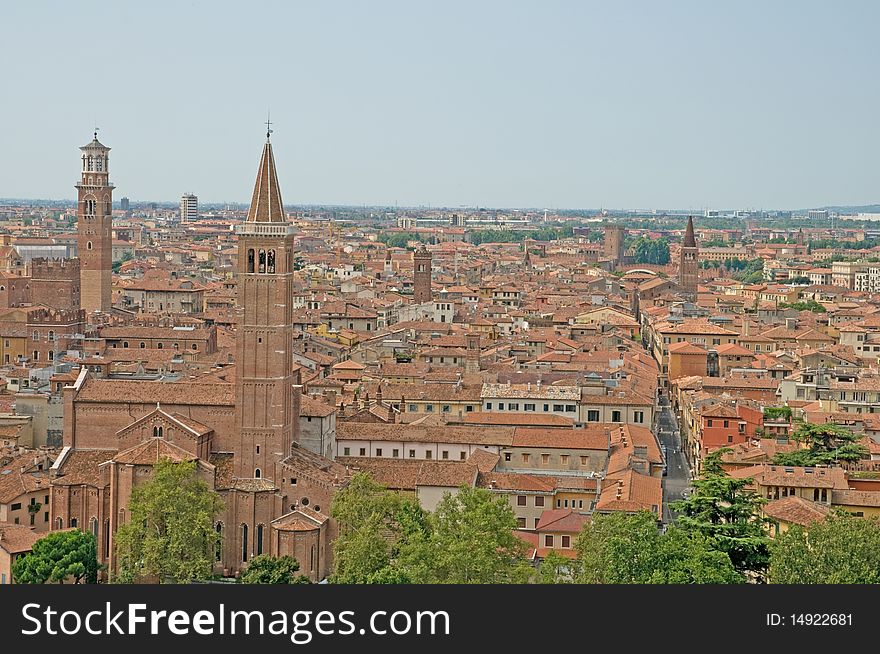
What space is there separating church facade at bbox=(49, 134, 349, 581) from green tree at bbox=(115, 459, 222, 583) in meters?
0.70

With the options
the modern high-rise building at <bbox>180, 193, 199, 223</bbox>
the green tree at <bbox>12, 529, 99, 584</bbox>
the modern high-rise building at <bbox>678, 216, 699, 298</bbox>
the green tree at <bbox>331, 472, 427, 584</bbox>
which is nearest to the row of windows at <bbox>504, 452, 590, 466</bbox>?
the green tree at <bbox>331, 472, 427, 584</bbox>

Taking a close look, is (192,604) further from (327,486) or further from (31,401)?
(31,401)

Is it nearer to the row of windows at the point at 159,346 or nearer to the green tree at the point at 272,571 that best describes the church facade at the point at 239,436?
the green tree at the point at 272,571

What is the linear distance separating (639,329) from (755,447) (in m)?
22.6

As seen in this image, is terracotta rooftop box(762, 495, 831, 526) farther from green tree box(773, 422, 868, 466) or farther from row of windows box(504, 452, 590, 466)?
row of windows box(504, 452, 590, 466)

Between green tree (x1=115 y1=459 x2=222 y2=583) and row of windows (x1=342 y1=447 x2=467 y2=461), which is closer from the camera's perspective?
green tree (x1=115 y1=459 x2=222 y2=583)

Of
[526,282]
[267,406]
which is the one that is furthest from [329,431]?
[526,282]

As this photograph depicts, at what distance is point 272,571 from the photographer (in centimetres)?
1656

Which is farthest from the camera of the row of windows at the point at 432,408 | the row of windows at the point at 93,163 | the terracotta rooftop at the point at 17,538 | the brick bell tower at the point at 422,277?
the brick bell tower at the point at 422,277

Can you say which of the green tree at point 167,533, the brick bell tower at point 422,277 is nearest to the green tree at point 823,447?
the green tree at point 167,533

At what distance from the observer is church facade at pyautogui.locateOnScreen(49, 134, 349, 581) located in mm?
18250

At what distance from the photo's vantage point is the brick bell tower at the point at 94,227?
37.3 meters

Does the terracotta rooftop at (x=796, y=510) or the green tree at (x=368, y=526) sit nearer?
the green tree at (x=368, y=526)

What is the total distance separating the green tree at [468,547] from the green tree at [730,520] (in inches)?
72.7
